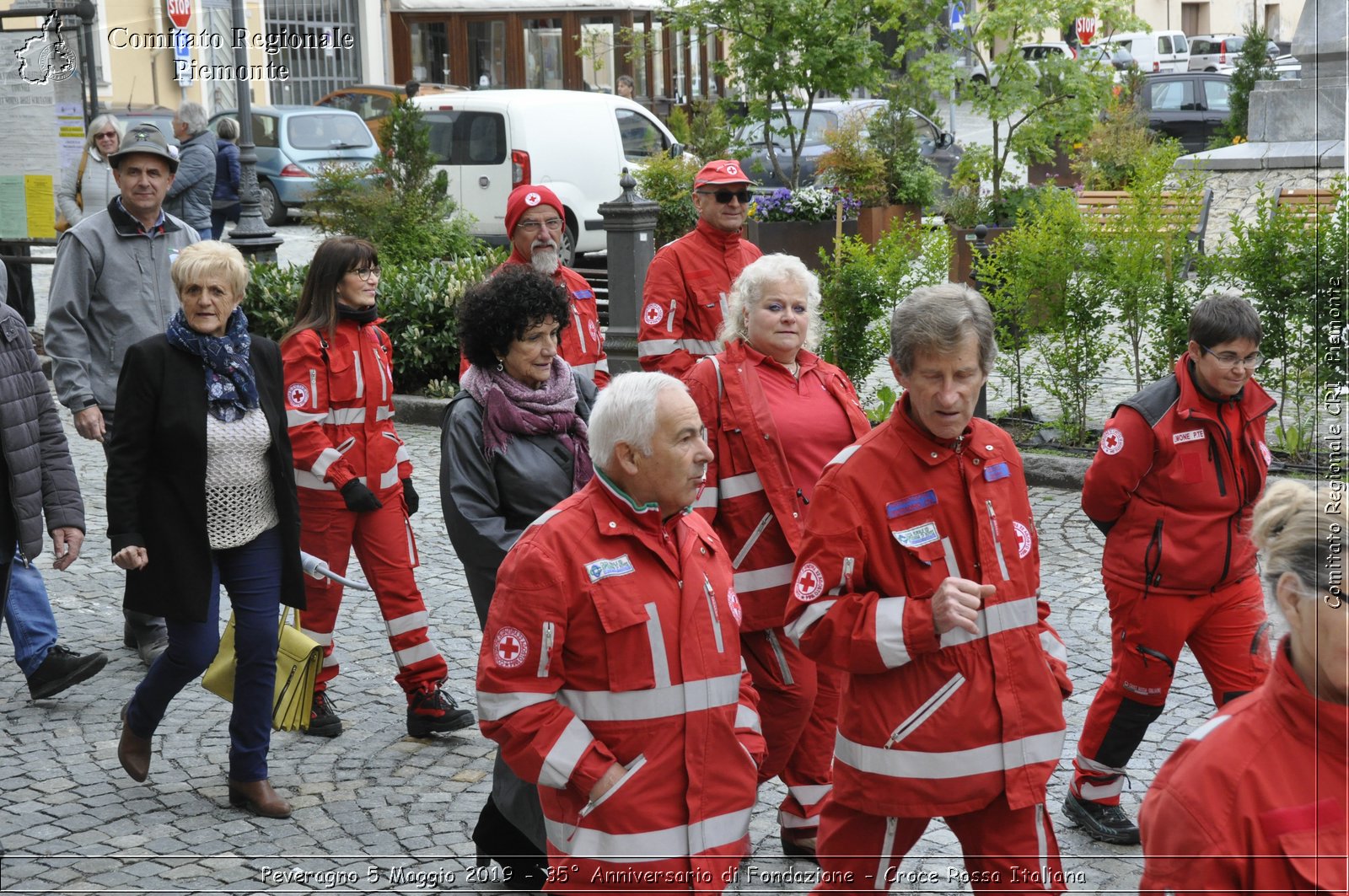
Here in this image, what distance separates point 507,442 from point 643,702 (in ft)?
4.59

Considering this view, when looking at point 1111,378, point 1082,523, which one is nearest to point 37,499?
point 1082,523

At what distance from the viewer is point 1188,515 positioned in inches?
177

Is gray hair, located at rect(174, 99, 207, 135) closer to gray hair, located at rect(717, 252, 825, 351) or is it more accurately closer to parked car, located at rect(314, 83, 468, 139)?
gray hair, located at rect(717, 252, 825, 351)

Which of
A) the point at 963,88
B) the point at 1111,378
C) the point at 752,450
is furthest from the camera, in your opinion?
the point at 963,88

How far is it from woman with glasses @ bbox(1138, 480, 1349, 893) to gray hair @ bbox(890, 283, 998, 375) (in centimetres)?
119

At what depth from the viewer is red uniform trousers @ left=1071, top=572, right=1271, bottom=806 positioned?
4.53 m

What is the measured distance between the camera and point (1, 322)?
4980mm

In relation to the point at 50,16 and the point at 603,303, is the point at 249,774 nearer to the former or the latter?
the point at 50,16

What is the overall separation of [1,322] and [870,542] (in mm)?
3183

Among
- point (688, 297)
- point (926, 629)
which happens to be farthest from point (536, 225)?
point (926, 629)

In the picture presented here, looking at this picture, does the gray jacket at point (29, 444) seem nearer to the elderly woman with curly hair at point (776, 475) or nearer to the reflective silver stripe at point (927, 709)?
the elderly woman with curly hair at point (776, 475)

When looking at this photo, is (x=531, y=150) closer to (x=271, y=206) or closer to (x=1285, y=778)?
(x=271, y=206)

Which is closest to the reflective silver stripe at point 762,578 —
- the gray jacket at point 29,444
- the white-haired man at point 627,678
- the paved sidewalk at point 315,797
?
the paved sidewalk at point 315,797

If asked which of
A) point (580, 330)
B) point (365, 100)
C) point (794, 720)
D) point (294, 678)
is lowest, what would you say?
point (294, 678)
